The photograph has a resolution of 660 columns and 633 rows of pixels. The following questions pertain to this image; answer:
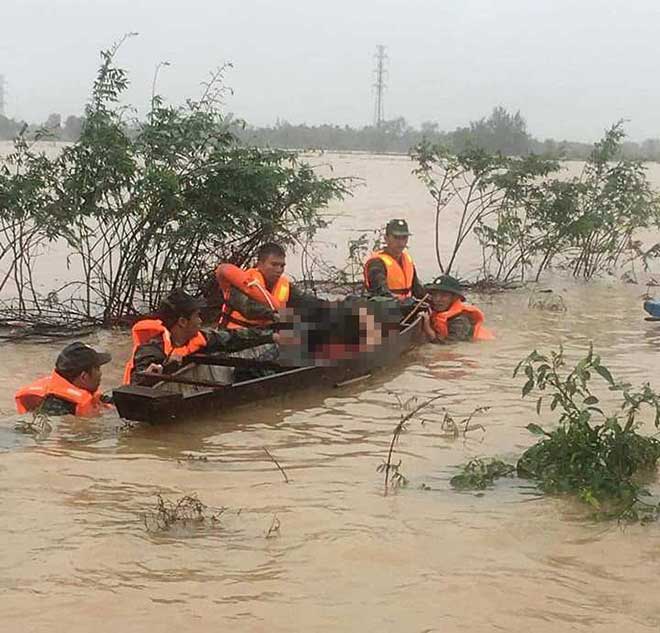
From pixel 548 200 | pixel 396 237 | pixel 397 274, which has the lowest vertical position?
pixel 397 274

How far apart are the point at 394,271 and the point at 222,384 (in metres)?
4.48

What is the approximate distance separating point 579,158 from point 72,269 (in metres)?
9.33

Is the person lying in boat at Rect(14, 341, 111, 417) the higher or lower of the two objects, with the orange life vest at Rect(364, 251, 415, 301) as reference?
lower

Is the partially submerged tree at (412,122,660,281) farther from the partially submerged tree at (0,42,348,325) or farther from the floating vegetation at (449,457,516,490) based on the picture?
the floating vegetation at (449,457,516,490)

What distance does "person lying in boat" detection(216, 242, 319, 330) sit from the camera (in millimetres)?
9594

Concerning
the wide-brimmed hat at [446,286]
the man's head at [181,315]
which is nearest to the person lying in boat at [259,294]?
the man's head at [181,315]

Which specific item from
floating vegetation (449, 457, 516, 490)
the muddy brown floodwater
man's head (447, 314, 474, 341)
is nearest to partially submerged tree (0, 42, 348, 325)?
man's head (447, 314, 474, 341)

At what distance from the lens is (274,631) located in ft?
14.2

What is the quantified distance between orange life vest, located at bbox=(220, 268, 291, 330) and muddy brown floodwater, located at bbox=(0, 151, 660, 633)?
1.19 m

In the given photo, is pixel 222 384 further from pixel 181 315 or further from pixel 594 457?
pixel 594 457

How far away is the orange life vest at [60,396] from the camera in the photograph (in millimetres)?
7566

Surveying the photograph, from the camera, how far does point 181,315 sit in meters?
8.23

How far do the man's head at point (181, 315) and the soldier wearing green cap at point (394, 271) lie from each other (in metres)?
3.53

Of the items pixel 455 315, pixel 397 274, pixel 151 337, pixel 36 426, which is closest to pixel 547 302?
pixel 455 315
